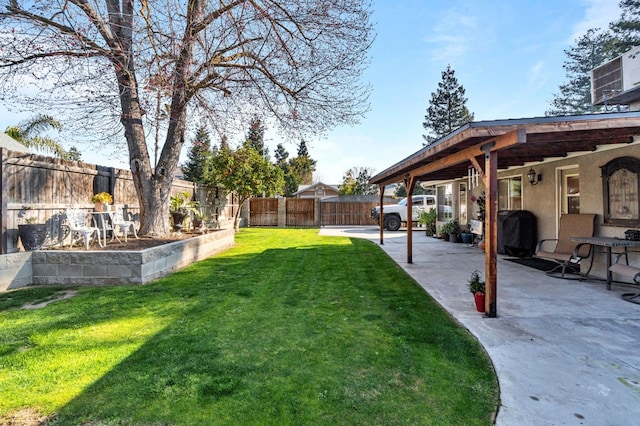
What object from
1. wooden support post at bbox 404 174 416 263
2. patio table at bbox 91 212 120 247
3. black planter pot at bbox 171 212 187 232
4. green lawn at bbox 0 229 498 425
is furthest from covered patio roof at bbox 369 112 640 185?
black planter pot at bbox 171 212 187 232

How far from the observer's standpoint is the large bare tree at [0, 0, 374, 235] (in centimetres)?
567

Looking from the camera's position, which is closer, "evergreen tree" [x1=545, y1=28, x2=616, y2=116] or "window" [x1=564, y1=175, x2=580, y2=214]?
"window" [x1=564, y1=175, x2=580, y2=214]

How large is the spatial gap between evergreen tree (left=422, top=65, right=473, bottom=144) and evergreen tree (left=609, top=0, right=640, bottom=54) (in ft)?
32.4

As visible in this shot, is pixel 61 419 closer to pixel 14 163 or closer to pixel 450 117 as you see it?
pixel 14 163

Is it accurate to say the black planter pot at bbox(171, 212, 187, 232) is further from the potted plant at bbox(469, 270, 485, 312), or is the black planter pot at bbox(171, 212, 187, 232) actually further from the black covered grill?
the black covered grill

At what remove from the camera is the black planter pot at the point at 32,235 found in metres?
5.32

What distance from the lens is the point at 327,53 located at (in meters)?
7.32

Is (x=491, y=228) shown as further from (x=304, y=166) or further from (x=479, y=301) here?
(x=304, y=166)

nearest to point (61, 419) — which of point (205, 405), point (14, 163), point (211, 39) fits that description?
point (205, 405)

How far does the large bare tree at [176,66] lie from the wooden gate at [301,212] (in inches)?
440

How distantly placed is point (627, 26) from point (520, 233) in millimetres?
18955

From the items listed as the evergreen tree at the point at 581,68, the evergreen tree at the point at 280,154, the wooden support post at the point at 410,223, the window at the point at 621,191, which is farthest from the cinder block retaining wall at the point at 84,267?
the evergreen tree at the point at 280,154

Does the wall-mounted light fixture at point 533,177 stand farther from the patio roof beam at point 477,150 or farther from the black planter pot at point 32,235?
the black planter pot at point 32,235

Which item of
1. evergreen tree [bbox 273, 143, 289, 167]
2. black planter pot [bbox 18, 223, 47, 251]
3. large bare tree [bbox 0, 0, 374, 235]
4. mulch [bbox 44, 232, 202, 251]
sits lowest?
mulch [bbox 44, 232, 202, 251]
